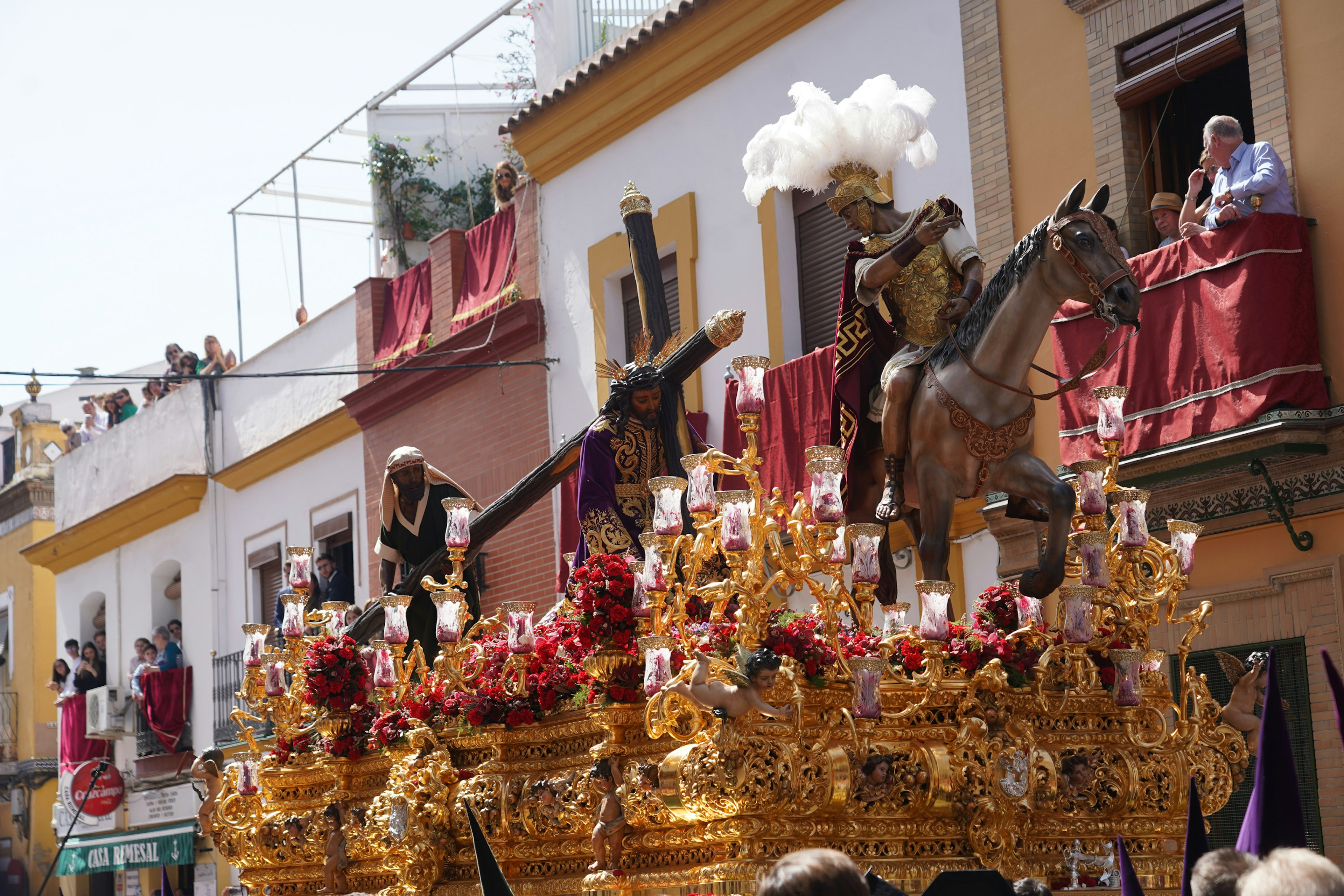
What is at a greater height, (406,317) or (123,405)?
(123,405)

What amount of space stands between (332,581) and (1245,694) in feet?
34.1

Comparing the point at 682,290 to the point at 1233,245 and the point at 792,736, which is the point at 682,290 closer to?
the point at 1233,245

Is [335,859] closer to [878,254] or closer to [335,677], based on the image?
[335,677]

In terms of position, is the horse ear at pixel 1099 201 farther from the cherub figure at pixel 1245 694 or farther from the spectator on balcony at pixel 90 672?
the spectator on balcony at pixel 90 672

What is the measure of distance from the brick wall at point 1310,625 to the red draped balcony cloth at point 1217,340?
91 cm

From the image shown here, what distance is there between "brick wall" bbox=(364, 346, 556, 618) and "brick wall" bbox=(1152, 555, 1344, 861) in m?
6.39

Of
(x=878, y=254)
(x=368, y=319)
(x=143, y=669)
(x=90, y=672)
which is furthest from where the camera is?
(x=90, y=672)

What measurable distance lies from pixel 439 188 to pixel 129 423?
636cm

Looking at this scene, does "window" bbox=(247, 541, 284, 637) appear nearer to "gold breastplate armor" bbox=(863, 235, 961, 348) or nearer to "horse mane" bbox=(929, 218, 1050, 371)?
"gold breastplate armor" bbox=(863, 235, 961, 348)

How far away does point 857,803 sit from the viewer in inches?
245

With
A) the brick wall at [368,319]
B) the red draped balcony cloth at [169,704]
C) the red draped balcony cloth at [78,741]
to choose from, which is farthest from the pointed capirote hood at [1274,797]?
the red draped balcony cloth at [78,741]

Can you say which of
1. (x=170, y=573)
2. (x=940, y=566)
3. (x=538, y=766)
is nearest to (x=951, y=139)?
(x=940, y=566)

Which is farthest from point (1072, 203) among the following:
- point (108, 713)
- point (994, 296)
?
point (108, 713)

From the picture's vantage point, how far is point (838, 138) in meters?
7.52
